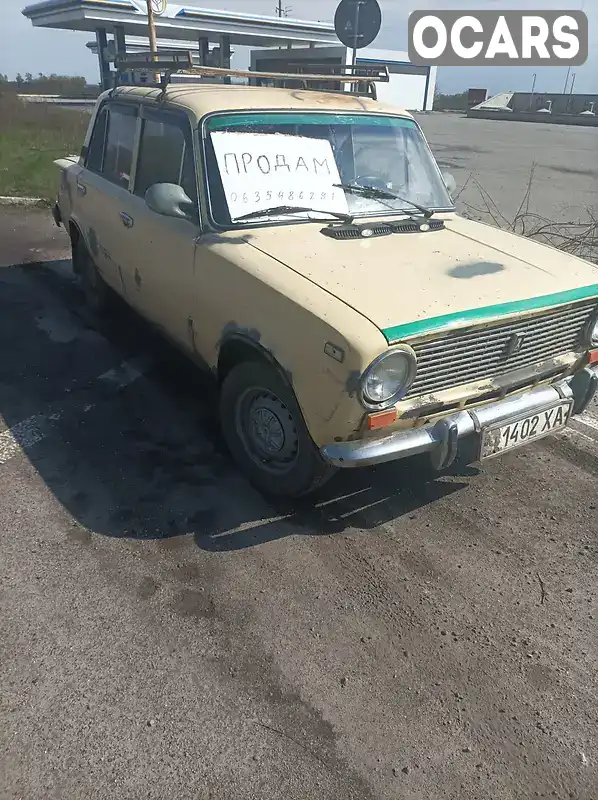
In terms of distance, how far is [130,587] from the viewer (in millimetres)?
2893

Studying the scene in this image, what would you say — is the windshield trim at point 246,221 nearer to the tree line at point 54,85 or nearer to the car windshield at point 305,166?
the car windshield at point 305,166

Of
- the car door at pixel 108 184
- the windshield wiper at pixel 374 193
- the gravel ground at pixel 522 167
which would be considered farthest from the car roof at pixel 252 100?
the gravel ground at pixel 522 167

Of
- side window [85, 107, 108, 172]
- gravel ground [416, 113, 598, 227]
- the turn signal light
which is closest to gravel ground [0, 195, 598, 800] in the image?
the turn signal light

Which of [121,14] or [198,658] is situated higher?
[121,14]

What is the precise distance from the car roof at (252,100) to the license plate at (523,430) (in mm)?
2319

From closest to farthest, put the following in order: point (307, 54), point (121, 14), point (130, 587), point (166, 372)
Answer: point (130, 587), point (166, 372), point (121, 14), point (307, 54)

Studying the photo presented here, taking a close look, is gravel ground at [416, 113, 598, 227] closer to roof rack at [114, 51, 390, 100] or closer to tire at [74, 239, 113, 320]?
roof rack at [114, 51, 390, 100]

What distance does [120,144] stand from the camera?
4699 mm

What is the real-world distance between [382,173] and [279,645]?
294cm

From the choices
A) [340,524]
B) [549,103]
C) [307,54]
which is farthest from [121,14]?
[340,524]

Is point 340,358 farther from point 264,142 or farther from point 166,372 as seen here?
point 166,372

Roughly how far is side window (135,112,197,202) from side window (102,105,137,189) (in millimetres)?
242

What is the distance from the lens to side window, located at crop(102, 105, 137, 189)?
4.47 metres

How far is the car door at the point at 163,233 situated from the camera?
362 centimetres
